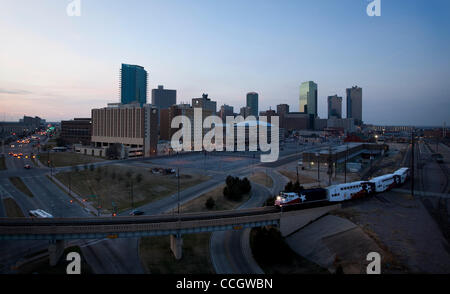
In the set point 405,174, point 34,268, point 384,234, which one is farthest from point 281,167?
point 34,268

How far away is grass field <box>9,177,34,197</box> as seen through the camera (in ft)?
164

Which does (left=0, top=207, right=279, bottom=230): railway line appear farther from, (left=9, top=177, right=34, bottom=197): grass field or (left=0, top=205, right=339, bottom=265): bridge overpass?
(left=9, top=177, right=34, bottom=197): grass field

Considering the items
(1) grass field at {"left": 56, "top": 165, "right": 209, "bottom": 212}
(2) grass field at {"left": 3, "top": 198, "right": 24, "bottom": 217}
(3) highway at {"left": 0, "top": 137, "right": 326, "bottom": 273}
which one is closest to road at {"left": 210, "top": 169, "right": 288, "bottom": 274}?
(3) highway at {"left": 0, "top": 137, "right": 326, "bottom": 273}

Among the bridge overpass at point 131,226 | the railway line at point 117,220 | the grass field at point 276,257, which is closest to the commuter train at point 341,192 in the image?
the bridge overpass at point 131,226

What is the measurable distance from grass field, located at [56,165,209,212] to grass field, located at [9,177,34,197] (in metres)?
6.95

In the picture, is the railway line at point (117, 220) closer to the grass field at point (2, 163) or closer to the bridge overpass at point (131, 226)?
the bridge overpass at point (131, 226)

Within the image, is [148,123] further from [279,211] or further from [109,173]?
[279,211]

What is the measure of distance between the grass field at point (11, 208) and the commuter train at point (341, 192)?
3812 centimetres

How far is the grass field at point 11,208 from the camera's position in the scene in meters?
38.4

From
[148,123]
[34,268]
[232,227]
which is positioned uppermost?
[148,123]

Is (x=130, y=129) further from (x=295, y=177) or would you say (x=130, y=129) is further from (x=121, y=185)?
(x=295, y=177)

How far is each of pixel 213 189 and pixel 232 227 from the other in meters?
26.1

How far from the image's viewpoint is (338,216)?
114ft

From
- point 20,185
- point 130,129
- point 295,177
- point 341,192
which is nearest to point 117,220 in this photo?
Result: point 341,192
